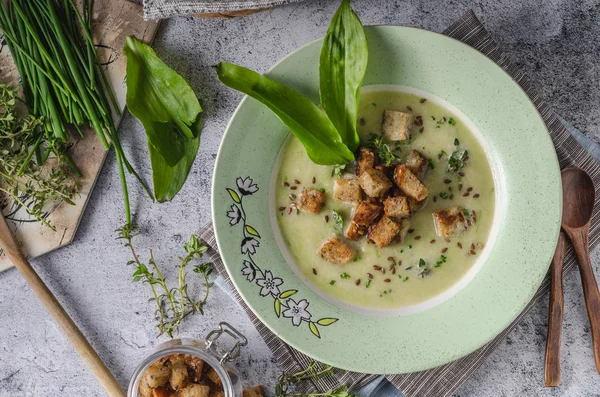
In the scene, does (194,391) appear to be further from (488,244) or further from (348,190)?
(488,244)

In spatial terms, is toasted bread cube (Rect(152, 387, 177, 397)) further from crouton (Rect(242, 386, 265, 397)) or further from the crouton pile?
crouton (Rect(242, 386, 265, 397))

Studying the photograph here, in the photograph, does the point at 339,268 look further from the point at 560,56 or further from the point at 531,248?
the point at 560,56

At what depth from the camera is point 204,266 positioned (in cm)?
210

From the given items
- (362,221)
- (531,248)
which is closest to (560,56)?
(531,248)

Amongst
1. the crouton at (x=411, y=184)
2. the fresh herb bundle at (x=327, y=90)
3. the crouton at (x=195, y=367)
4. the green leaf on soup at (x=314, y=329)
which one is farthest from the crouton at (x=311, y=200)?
the crouton at (x=195, y=367)

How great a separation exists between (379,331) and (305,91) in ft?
2.68

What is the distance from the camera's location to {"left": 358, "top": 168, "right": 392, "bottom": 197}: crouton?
1832 millimetres

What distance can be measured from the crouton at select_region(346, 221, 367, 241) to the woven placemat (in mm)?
506

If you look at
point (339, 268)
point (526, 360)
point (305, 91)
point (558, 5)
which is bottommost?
point (526, 360)

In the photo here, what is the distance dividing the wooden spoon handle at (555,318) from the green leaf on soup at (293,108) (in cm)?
85

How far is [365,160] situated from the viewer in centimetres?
188

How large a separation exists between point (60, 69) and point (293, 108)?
0.87m

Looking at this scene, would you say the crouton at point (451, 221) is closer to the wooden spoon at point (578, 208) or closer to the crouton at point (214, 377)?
the wooden spoon at point (578, 208)

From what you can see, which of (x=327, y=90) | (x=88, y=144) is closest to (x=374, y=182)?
(x=327, y=90)
